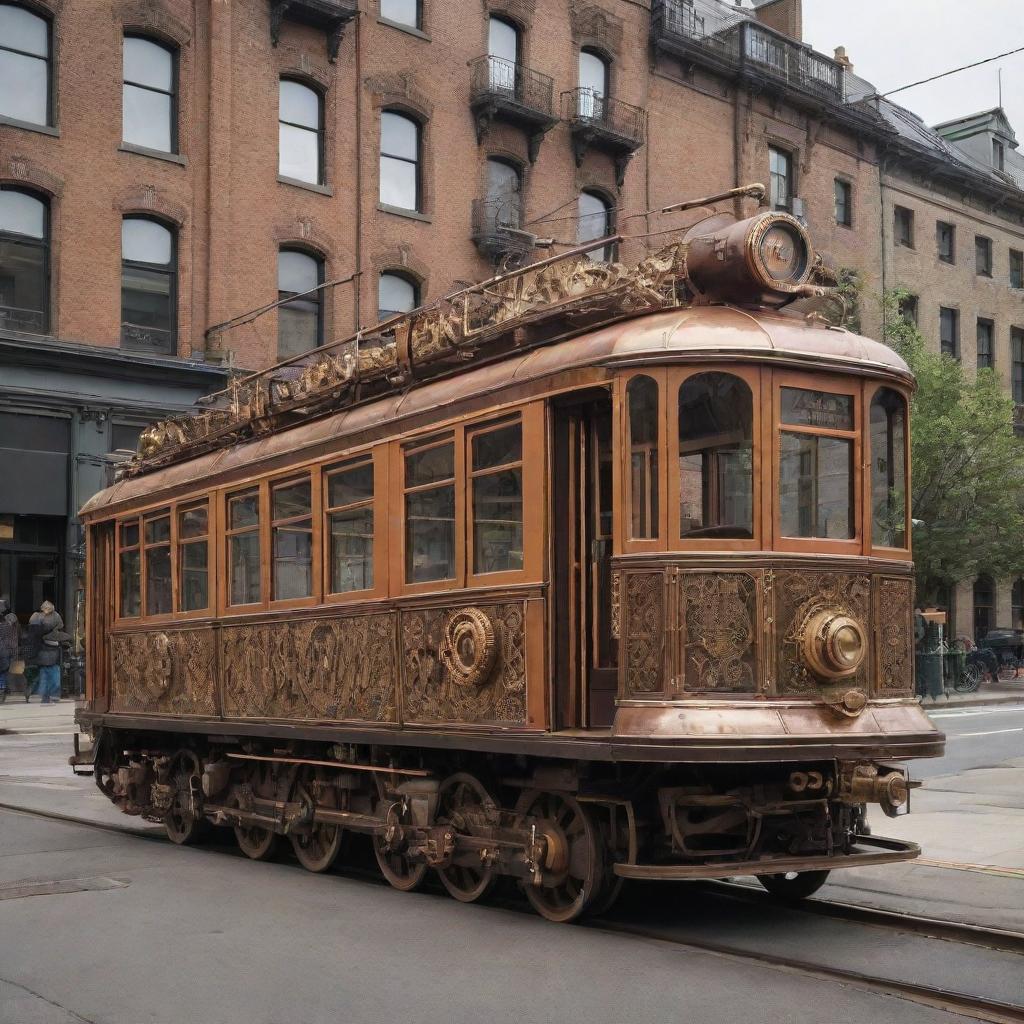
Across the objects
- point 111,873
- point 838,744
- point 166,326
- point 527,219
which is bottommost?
point 111,873

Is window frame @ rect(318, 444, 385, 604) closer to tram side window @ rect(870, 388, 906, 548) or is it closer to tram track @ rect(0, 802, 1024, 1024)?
tram track @ rect(0, 802, 1024, 1024)

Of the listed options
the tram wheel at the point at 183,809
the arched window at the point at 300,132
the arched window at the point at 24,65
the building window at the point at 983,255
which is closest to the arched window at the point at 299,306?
the arched window at the point at 300,132

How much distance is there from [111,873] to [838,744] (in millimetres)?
5820

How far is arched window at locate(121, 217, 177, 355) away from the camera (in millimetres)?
27953

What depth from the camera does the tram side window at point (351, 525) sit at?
10391mm

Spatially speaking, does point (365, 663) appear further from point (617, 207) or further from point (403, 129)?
point (617, 207)

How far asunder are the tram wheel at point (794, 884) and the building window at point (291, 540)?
3.97m

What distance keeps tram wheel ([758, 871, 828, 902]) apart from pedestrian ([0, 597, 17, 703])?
19.6 m

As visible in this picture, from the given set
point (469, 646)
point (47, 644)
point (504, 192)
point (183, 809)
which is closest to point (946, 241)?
point (504, 192)

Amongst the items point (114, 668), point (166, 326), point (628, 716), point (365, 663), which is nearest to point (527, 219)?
point (166, 326)

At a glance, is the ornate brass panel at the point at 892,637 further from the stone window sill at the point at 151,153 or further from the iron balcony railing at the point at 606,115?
the iron balcony railing at the point at 606,115

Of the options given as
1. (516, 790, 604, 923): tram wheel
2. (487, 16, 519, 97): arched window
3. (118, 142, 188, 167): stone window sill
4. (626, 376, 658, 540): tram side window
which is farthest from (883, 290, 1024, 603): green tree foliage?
(626, 376, 658, 540): tram side window

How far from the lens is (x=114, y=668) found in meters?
14.7

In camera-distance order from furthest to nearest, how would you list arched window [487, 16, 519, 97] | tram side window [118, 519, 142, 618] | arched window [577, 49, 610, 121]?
arched window [577, 49, 610, 121] → arched window [487, 16, 519, 97] → tram side window [118, 519, 142, 618]
